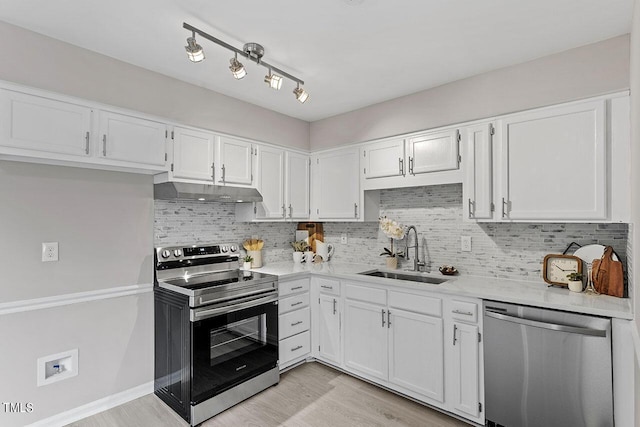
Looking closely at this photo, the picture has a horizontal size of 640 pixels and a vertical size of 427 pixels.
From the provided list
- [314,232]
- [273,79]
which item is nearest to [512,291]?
[273,79]

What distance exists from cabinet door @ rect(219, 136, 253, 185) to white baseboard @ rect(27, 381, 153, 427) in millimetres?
1842

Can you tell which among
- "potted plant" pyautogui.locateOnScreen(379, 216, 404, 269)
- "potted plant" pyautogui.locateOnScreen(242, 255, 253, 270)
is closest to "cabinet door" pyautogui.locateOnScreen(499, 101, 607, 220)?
"potted plant" pyautogui.locateOnScreen(379, 216, 404, 269)

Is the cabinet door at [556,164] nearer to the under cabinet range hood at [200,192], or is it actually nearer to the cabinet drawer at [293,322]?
the cabinet drawer at [293,322]

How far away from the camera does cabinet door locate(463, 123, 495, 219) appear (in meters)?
2.55

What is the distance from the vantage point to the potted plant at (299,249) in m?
3.83

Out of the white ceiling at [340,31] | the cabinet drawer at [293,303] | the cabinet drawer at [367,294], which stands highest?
the white ceiling at [340,31]

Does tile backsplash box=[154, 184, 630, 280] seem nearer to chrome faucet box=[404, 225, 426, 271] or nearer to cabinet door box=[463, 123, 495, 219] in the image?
chrome faucet box=[404, 225, 426, 271]

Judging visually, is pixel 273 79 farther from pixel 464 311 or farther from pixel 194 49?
pixel 464 311

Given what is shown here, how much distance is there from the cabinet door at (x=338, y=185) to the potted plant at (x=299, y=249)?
0.44 metres

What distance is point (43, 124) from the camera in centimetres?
204

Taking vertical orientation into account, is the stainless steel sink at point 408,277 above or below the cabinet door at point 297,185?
below

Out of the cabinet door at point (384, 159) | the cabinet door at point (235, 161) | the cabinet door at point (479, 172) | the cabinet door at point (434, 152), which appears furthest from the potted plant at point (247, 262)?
the cabinet door at point (479, 172)

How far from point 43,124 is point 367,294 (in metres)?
2.60

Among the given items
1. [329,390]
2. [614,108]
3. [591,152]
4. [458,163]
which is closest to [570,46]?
[614,108]
